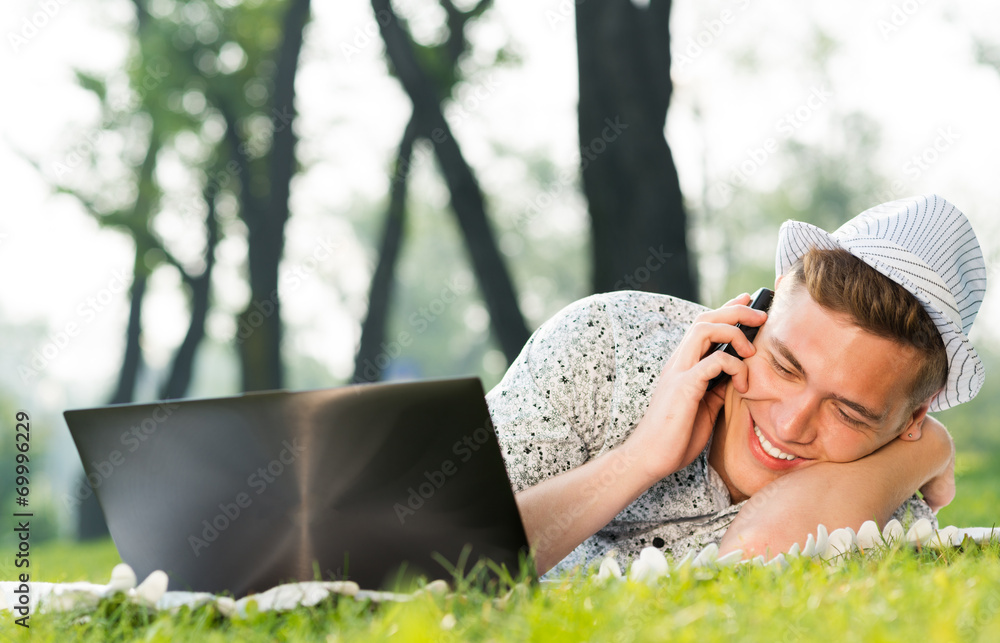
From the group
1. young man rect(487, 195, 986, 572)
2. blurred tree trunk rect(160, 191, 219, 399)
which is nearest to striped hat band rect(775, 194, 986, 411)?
young man rect(487, 195, 986, 572)

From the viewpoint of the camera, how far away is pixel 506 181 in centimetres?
3303

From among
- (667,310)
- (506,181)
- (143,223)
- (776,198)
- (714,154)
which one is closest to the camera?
(667,310)

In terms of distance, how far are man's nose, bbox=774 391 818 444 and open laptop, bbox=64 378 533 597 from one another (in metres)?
1.15

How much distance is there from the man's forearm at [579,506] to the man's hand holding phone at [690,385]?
0.23ft

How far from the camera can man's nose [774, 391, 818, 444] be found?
2.62 metres

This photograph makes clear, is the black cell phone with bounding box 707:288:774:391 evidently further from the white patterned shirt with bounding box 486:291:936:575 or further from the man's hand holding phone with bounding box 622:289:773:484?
the white patterned shirt with bounding box 486:291:936:575

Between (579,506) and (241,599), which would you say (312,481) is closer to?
(241,599)

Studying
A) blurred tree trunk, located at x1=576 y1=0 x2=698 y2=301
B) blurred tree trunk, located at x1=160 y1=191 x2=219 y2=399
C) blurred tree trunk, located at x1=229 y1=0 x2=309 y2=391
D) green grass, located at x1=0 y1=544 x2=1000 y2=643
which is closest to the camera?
green grass, located at x1=0 y1=544 x2=1000 y2=643

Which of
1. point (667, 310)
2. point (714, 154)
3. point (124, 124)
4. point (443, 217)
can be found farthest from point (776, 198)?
point (667, 310)

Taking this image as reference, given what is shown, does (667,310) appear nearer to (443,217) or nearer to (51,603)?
(51,603)

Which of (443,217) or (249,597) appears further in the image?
(443,217)

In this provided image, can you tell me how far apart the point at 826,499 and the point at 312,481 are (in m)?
1.75

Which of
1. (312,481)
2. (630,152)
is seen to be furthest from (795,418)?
(630,152)

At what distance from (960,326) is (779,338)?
2.01 feet
